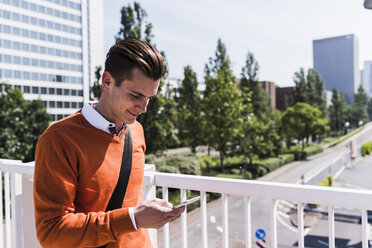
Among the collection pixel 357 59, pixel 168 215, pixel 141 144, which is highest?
pixel 357 59

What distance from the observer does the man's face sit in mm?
607

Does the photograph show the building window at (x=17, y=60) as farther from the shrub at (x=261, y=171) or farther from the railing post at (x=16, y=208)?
the shrub at (x=261, y=171)

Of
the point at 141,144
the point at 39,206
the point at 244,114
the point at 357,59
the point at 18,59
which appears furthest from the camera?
the point at 244,114

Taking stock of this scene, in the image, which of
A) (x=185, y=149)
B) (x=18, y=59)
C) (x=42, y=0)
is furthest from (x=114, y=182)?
(x=185, y=149)

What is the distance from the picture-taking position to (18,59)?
9.11 feet

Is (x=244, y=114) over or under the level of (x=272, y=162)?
over

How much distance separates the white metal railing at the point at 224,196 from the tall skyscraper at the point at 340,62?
139 inches

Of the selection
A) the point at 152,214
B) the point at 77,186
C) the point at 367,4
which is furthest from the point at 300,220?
the point at 367,4

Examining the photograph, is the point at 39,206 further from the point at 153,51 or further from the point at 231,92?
the point at 231,92

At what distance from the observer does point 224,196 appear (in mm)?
954

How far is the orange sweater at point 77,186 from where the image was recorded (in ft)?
1.80

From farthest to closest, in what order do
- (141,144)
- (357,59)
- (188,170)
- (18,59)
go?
(188,170), (357,59), (18,59), (141,144)

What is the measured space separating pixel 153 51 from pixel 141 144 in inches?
10.3

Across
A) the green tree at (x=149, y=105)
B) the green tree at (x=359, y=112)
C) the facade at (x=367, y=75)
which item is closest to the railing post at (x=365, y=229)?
the facade at (x=367, y=75)
